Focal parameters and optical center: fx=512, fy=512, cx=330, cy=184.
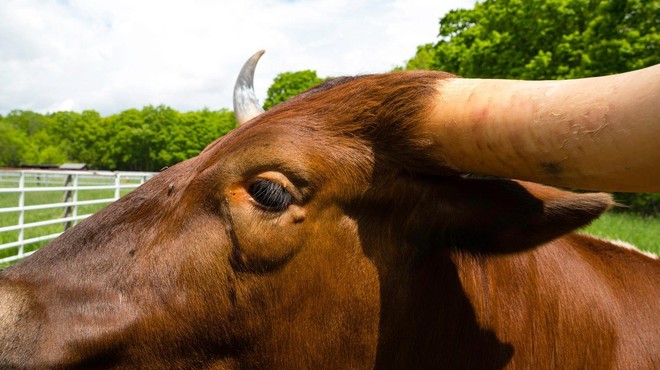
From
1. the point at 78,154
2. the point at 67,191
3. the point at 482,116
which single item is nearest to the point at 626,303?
the point at 482,116

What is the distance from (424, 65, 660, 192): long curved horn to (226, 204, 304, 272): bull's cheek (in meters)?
0.62

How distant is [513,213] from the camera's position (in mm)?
1923

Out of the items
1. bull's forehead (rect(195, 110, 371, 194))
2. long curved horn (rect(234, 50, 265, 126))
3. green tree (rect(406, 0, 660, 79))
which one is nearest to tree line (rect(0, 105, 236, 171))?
green tree (rect(406, 0, 660, 79))

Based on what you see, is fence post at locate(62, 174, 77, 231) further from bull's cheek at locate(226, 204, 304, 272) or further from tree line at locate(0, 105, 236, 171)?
tree line at locate(0, 105, 236, 171)

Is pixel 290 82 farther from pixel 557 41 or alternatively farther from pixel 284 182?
pixel 284 182

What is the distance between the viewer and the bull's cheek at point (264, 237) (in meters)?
1.94

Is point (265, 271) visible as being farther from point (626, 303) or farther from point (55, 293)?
point (626, 303)

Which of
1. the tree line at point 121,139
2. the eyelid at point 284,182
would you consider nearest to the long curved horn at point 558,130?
the eyelid at point 284,182

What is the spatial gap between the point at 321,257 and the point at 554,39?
29.5 m

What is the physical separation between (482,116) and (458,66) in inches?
1260

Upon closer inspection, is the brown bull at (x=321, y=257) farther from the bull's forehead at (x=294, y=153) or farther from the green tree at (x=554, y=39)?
the green tree at (x=554, y=39)

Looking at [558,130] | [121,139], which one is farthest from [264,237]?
[121,139]

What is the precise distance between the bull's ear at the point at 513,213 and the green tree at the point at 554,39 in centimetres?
2330

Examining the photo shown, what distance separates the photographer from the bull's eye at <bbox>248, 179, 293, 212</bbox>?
1.96 m
